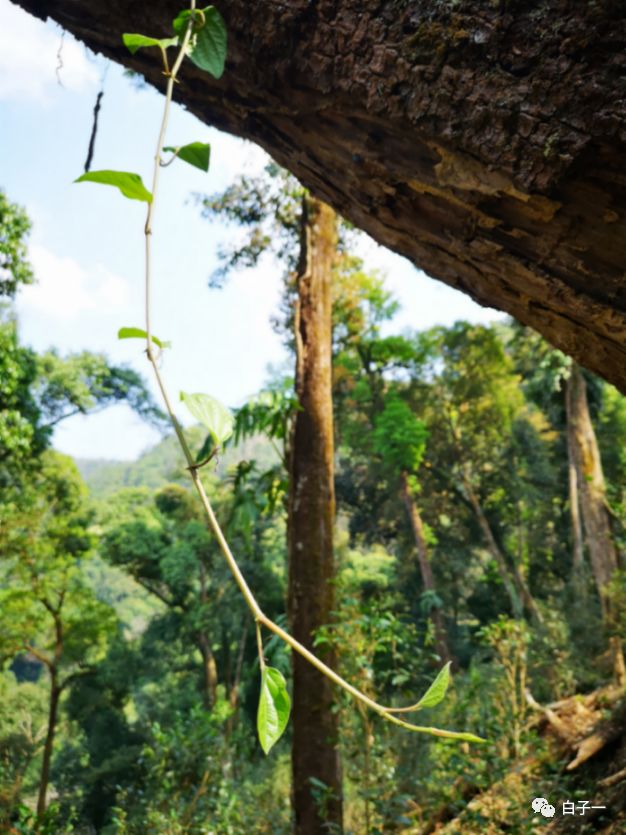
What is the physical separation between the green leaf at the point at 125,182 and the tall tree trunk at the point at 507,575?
10370 millimetres

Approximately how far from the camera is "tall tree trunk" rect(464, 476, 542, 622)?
11.2 m

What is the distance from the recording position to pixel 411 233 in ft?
3.84

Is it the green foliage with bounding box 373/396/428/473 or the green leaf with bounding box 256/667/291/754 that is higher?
the green foliage with bounding box 373/396/428/473

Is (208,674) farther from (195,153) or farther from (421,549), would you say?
(195,153)

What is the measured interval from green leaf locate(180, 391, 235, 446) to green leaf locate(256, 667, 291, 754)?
21 cm

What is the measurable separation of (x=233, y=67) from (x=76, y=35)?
0.47 m

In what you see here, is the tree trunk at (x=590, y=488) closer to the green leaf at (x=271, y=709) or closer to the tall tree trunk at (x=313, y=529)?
the tall tree trunk at (x=313, y=529)

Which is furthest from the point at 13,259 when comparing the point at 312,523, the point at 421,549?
the point at 421,549

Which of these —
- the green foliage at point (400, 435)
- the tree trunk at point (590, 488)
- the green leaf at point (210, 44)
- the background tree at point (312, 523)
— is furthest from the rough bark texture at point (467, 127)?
the green foliage at point (400, 435)

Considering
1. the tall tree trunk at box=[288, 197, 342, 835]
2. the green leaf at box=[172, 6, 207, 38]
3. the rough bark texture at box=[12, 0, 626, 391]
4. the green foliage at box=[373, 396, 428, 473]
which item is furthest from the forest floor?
the green foliage at box=[373, 396, 428, 473]

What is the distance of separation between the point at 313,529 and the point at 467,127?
7.15 ft

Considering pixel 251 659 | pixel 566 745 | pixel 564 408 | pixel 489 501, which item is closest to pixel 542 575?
pixel 489 501

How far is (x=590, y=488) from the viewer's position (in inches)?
351

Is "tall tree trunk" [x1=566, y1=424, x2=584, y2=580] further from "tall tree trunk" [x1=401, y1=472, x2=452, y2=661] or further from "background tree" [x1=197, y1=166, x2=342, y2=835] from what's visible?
"background tree" [x1=197, y1=166, x2=342, y2=835]
